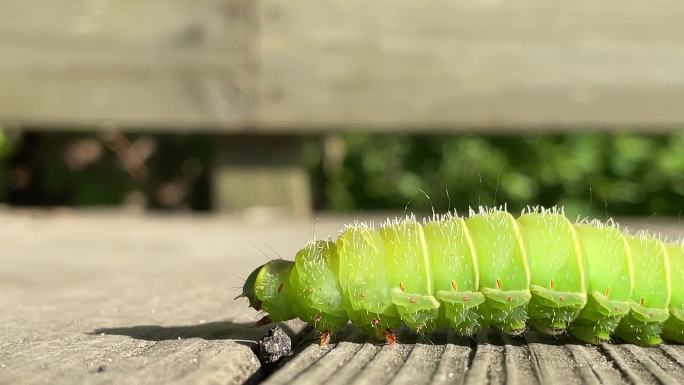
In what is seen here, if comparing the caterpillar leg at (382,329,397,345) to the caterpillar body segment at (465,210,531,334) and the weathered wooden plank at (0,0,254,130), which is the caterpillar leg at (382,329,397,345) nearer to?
the caterpillar body segment at (465,210,531,334)

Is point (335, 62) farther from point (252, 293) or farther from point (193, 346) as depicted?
point (193, 346)

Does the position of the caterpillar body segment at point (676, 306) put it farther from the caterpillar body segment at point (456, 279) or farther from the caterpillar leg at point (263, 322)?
the caterpillar leg at point (263, 322)

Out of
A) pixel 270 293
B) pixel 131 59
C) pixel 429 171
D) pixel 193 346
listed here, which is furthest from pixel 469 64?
pixel 429 171

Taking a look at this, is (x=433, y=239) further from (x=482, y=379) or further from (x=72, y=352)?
(x=72, y=352)

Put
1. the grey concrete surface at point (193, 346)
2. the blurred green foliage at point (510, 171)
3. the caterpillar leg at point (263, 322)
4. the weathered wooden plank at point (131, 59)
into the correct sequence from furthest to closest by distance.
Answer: the blurred green foliage at point (510, 171)
the weathered wooden plank at point (131, 59)
the caterpillar leg at point (263, 322)
the grey concrete surface at point (193, 346)

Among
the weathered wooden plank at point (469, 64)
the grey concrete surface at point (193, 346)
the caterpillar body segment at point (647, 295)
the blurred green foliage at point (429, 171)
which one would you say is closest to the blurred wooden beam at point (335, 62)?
the weathered wooden plank at point (469, 64)

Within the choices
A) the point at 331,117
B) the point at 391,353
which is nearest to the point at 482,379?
the point at 391,353

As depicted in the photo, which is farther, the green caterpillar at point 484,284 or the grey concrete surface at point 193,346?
the green caterpillar at point 484,284
